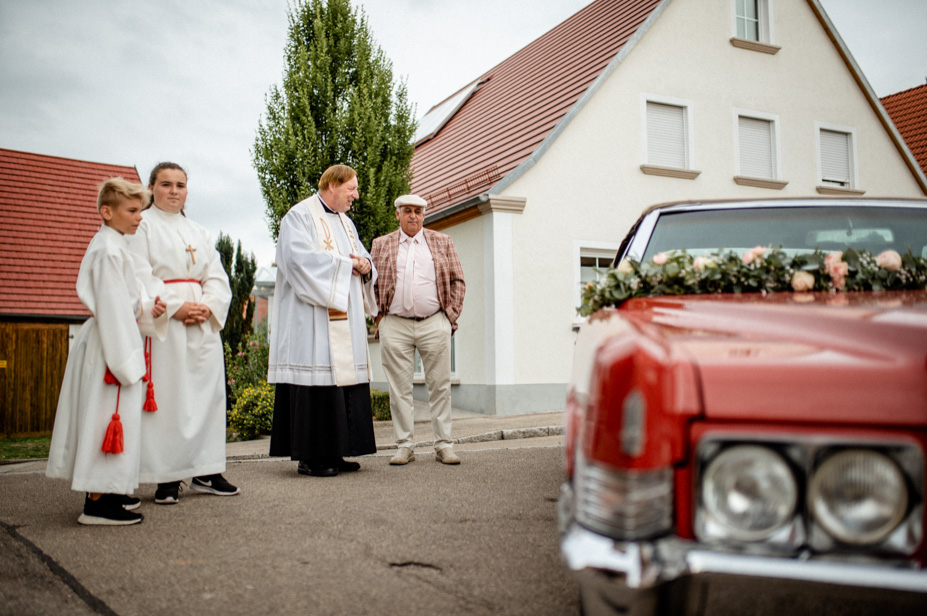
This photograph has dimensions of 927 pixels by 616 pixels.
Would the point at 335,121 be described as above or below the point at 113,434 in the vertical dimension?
above

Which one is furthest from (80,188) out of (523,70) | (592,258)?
(592,258)

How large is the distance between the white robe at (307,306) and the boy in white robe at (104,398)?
161 cm

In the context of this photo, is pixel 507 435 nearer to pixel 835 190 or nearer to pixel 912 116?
pixel 835 190

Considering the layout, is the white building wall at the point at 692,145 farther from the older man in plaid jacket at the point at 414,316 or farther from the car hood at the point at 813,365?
the car hood at the point at 813,365

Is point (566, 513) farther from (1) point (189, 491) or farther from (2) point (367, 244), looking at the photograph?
(2) point (367, 244)

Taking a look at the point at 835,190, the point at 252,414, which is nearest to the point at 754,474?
the point at 252,414

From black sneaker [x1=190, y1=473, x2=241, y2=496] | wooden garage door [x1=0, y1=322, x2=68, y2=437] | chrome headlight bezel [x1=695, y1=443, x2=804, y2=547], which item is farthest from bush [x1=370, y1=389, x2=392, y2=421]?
chrome headlight bezel [x1=695, y1=443, x2=804, y2=547]

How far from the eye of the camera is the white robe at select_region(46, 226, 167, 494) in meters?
4.06

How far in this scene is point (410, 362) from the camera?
650 centimetres

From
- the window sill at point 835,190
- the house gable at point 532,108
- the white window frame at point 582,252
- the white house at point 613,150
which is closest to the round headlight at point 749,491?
the white house at point 613,150

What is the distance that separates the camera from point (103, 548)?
3.59m

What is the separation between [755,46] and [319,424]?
13303mm

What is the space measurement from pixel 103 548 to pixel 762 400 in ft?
10.6

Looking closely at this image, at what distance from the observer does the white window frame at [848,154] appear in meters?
15.7
